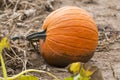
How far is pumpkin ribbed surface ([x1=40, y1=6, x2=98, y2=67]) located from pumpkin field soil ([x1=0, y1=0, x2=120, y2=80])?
15 centimetres

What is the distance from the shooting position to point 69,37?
3545 mm

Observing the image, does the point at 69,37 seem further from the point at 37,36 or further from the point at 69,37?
the point at 37,36

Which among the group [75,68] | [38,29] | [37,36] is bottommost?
[38,29]

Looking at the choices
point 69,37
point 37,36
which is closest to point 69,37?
point 69,37

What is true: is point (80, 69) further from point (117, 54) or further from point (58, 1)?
point (58, 1)

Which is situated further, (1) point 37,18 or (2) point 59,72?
(1) point 37,18

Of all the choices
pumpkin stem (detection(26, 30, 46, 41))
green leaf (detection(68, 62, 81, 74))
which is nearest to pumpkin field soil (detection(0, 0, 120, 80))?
pumpkin stem (detection(26, 30, 46, 41))

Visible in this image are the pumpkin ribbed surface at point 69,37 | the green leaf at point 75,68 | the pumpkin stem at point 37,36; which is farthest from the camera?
the pumpkin stem at point 37,36

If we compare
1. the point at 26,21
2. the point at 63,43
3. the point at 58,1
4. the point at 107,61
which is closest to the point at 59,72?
the point at 63,43

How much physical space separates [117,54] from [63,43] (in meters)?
0.83

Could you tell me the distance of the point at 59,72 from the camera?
3670mm

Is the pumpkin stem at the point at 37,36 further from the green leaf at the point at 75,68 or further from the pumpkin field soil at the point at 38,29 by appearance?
the green leaf at the point at 75,68

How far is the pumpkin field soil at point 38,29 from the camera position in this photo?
12.2 ft

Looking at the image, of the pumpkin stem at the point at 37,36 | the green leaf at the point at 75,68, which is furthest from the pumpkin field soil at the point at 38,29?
the green leaf at the point at 75,68
